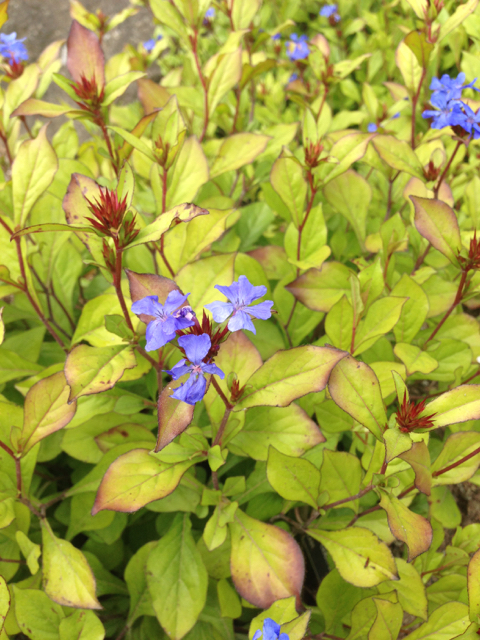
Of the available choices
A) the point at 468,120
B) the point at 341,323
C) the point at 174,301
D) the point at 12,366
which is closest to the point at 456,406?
the point at 341,323

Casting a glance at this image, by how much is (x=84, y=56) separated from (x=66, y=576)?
1.38 m

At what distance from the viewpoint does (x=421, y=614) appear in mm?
1125

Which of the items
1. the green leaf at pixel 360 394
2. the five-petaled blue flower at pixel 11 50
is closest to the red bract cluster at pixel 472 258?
the green leaf at pixel 360 394

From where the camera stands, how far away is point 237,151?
1479 mm

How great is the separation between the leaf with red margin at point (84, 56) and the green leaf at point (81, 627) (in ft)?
4.46

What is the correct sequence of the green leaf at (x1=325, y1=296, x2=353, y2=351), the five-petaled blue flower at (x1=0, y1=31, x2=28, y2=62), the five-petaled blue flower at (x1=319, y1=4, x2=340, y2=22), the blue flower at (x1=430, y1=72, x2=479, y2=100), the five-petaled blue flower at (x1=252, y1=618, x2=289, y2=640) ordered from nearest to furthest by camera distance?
the five-petaled blue flower at (x1=252, y1=618, x2=289, y2=640) < the green leaf at (x1=325, y1=296, x2=353, y2=351) < the blue flower at (x1=430, y1=72, x2=479, y2=100) < the five-petaled blue flower at (x1=0, y1=31, x2=28, y2=62) < the five-petaled blue flower at (x1=319, y1=4, x2=340, y2=22)

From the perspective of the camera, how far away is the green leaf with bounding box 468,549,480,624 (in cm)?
92

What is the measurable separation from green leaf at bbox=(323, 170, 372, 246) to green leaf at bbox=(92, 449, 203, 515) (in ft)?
3.16

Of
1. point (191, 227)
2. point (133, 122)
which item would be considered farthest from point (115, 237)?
point (133, 122)

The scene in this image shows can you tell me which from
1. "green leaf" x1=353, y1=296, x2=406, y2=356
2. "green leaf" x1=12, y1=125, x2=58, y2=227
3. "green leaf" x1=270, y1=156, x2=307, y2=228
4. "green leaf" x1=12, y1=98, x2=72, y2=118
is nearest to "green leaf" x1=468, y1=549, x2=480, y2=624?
"green leaf" x1=353, y1=296, x2=406, y2=356

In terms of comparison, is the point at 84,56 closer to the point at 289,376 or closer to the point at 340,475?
the point at 289,376

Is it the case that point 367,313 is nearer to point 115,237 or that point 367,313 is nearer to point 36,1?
point 115,237

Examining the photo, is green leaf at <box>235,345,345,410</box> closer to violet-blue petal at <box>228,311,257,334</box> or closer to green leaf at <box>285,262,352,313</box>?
violet-blue petal at <box>228,311,257,334</box>

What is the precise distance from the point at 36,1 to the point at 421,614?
209 inches
